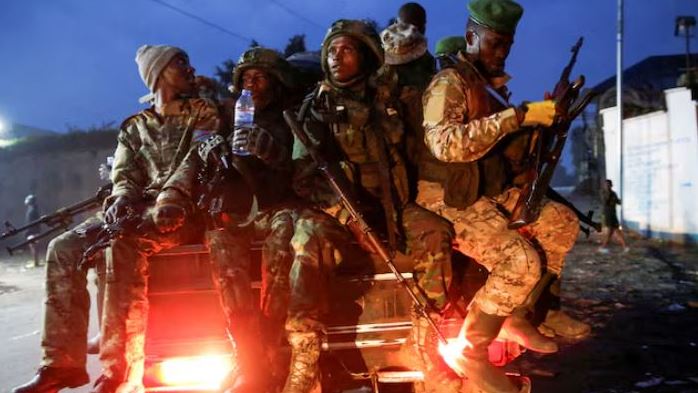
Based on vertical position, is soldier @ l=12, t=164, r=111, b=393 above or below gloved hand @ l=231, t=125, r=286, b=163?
below

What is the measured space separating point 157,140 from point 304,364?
2.38 metres

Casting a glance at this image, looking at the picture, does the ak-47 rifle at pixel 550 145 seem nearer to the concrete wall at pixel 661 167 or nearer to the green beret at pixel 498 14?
the green beret at pixel 498 14

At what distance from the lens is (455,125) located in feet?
10.5

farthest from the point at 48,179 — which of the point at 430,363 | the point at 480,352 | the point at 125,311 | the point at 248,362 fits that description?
the point at 480,352

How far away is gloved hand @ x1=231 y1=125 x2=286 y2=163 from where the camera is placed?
363 centimetres

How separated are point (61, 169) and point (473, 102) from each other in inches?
1003

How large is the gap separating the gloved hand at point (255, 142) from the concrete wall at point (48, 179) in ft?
72.8

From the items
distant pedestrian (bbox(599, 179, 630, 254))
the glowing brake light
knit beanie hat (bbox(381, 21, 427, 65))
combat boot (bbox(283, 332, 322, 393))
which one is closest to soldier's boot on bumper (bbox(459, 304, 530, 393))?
combat boot (bbox(283, 332, 322, 393))

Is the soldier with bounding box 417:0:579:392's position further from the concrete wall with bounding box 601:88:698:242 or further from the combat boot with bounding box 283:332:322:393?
the concrete wall with bounding box 601:88:698:242

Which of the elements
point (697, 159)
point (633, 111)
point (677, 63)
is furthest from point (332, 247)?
point (677, 63)

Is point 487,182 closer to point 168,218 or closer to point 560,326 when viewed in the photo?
point 560,326

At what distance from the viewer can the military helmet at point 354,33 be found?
3.91 metres

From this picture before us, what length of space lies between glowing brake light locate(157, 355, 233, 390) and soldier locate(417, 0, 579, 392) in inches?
61.3

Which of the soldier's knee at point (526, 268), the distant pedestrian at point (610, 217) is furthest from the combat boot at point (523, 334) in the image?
the distant pedestrian at point (610, 217)
